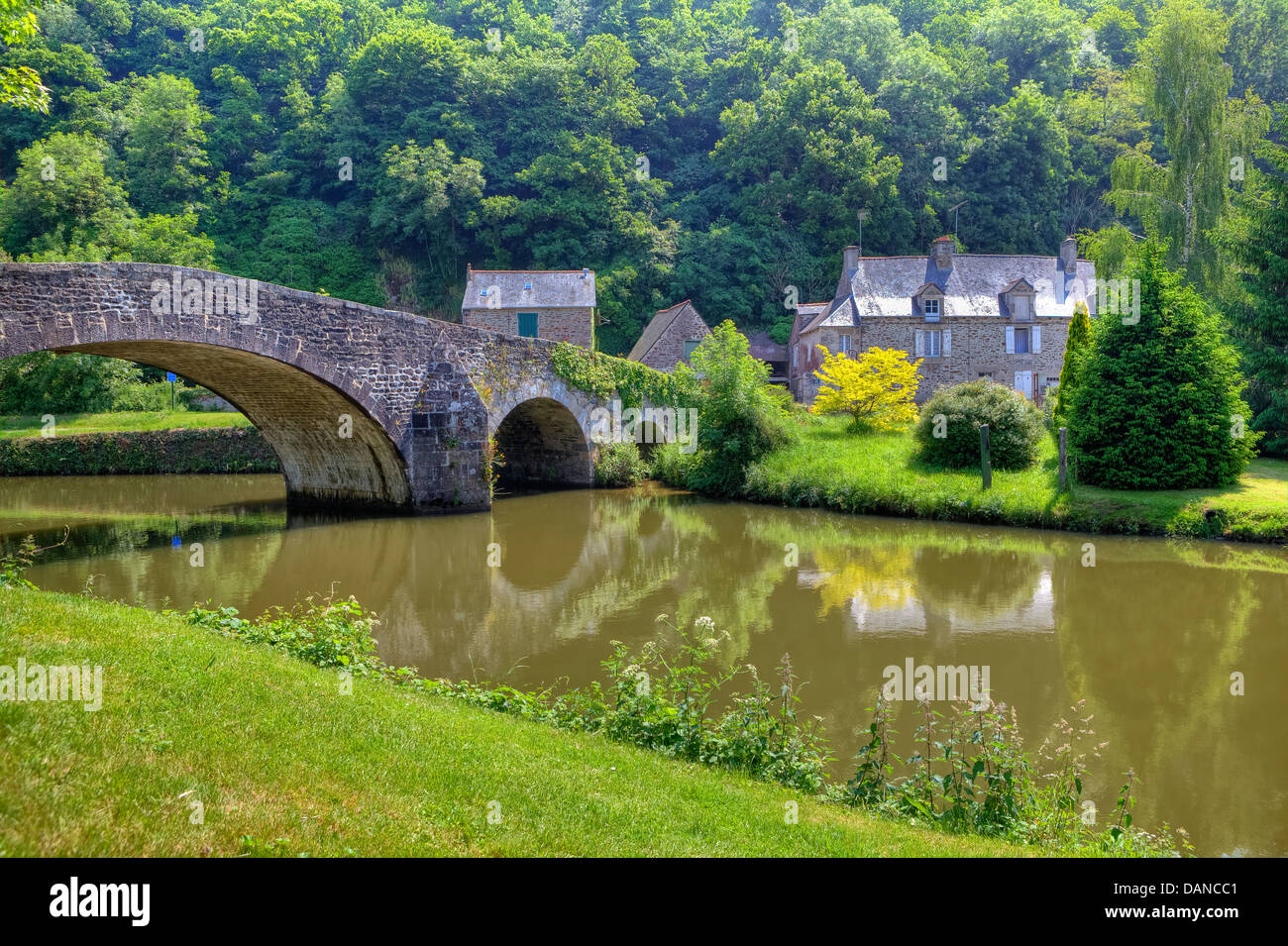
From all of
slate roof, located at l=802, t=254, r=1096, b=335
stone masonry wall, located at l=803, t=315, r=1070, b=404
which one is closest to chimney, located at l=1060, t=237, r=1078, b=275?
A: slate roof, located at l=802, t=254, r=1096, b=335

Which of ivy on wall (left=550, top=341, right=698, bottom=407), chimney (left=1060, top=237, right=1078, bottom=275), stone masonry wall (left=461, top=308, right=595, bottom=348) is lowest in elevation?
ivy on wall (left=550, top=341, right=698, bottom=407)

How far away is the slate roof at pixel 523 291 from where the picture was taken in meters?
35.7

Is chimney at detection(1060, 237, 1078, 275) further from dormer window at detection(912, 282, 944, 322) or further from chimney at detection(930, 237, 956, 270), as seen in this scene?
dormer window at detection(912, 282, 944, 322)

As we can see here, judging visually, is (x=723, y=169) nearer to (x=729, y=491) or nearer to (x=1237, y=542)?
(x=729, y=491)

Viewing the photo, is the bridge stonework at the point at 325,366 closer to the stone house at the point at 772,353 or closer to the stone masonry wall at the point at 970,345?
the stone masonry wall at the point at 970,345

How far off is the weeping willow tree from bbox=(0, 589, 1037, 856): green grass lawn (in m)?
26.0

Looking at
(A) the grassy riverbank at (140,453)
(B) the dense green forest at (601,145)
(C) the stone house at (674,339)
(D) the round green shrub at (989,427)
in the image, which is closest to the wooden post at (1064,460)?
(D) the round green shrub at (989,427)

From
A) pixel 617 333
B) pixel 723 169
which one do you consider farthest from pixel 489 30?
pixel 617 333

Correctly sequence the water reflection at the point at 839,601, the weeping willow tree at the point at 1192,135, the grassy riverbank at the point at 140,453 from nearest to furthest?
the water reflection at the point at 839,601
the weeping willow tree at the point at 1192,135
the grassy riverbank at the point at 140,453

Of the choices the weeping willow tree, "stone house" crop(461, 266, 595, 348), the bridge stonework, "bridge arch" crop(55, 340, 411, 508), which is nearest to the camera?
the bridge stonework

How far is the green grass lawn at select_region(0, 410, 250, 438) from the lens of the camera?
26562 millimetres

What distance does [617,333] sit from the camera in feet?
139

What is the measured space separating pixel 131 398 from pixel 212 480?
791cm

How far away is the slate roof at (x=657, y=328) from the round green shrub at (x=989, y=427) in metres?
18.4
